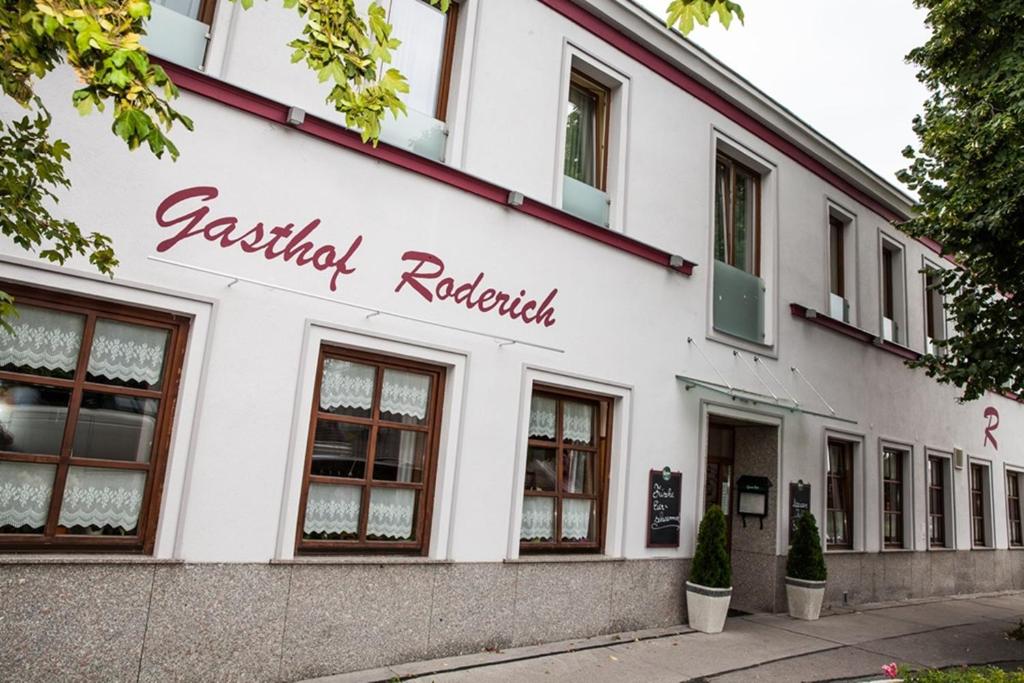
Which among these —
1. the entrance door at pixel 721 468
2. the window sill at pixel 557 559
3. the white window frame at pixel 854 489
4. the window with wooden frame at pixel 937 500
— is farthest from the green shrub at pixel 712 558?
the window with wooden frame at pixel 937 500

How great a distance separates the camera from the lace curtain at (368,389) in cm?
648

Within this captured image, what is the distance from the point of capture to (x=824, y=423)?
1141 centimetres

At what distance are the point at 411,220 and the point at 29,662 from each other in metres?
4.37

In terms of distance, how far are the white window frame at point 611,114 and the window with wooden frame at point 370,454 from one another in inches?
122

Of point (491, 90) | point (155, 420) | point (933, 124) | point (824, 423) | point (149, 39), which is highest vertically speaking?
point (933, 124)

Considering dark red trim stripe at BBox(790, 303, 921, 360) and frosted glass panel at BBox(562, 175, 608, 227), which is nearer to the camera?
frosted glass panel at BBox(562, 175, 608, 227)

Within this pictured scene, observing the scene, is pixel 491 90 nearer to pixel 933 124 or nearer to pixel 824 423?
pixel 933 124

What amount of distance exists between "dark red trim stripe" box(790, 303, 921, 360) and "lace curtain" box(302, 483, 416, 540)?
22.9 feet

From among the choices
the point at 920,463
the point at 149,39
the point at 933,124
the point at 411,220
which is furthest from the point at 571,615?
the point at 920,463

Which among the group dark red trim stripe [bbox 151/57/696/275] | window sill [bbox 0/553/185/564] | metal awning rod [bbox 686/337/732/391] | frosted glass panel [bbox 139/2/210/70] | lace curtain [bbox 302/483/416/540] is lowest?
window sill [bbox 0/553/185/564]

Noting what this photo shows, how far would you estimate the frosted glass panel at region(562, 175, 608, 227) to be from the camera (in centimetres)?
854

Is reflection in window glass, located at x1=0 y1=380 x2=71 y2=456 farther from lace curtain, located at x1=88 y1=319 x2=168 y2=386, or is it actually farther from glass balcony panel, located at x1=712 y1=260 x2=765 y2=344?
glass balcony panel, located at x1=712 y1=260 x2=765 y2=344

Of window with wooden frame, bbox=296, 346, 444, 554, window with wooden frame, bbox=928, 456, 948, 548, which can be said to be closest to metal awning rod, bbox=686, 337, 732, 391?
window with wooden frame, bbox=296, 346, 444, 554

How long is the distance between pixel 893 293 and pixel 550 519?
31.8 feet
